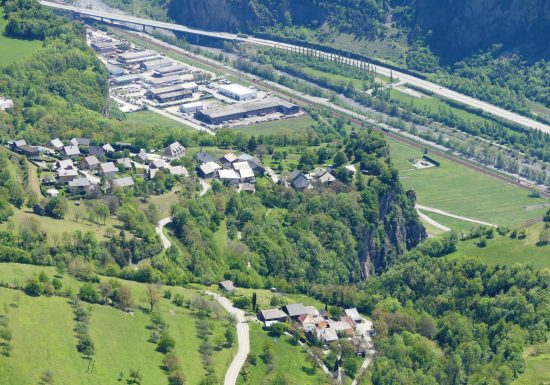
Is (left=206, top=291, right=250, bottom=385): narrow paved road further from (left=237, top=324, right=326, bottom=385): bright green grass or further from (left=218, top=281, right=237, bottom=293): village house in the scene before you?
(left=218, top=281, right=237, bottom=293): village house

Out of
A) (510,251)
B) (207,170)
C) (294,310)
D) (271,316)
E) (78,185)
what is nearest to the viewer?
(271,316)

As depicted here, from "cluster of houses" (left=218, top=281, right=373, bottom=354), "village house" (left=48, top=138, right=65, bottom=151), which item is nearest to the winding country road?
"cluster of houses" (left=218, top=281, right=373, bottom=354)

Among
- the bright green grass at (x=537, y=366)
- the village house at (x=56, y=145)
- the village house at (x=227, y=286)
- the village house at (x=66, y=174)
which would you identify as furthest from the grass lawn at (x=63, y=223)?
the bright green grass at (x=537, y=366)

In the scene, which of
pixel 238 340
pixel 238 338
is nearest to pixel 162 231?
pixel 238 338

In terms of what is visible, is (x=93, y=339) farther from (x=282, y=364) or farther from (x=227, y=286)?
(x=227, y=286)

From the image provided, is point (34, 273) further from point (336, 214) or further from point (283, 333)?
point (336, 214)
